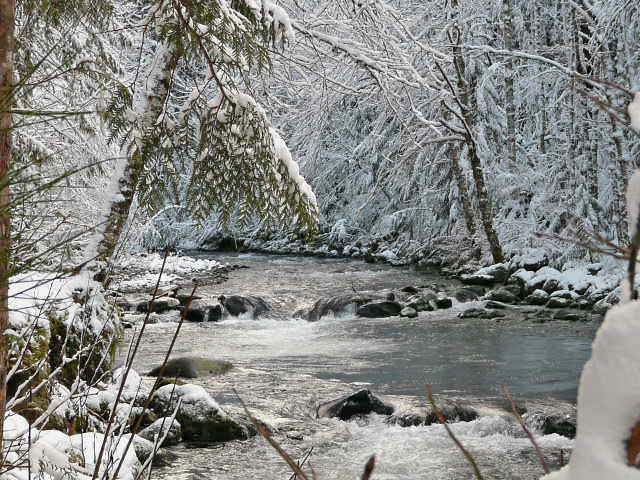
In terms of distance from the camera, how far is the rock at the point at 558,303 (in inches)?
514

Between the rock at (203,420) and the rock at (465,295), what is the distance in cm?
797

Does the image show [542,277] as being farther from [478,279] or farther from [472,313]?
[472,313]

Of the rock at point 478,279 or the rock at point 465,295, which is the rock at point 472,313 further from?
the rock at point 478,279

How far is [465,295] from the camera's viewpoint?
14516mm

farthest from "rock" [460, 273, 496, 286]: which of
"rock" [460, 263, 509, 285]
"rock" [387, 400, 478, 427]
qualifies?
"rock" [387, 400, 478, 427]

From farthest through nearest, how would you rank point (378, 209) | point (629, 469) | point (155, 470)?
1. point (378, 209)
2. point (155, 470)
3. point (629, 469)

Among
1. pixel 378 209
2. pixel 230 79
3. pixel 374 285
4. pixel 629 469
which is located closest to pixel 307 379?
pixel 230 79

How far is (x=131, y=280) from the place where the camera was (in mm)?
17797

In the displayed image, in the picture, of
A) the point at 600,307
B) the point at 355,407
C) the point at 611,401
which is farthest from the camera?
the point at 600,307

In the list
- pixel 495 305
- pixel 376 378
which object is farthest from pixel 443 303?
pixel 376 378

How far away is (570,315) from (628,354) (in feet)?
39.7

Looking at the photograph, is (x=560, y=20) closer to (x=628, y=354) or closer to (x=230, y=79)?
(x=230, y=79)

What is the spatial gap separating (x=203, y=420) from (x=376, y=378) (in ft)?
9.50

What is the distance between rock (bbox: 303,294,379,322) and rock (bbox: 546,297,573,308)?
11.2ft
